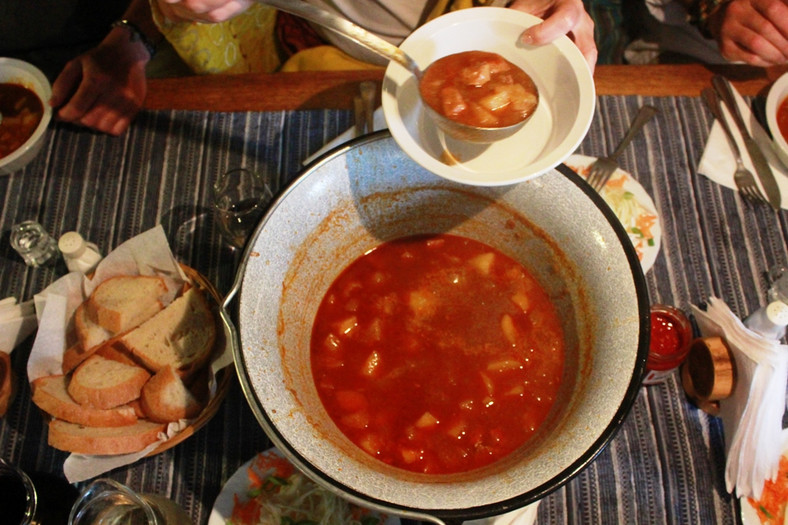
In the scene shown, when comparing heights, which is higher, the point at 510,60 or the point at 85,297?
the point at 510,60

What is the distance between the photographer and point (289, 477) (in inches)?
63.4

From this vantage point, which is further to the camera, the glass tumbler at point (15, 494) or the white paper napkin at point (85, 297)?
the white paper napkin at point (85, 297)

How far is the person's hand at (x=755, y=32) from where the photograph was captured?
6.91 ft

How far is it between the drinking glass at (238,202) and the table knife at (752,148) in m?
1.80

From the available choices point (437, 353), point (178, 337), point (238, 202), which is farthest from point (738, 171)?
point (178, 337)

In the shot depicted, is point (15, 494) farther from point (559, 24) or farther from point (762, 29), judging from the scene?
point (762, 29)

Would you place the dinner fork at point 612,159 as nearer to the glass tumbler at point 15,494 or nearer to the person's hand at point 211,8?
the person's hand at point 211,8

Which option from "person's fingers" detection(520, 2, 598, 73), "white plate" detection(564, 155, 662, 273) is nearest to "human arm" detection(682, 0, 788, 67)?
"white plate" detection(564, 155, 662, 273)

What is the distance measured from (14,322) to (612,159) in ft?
6.89

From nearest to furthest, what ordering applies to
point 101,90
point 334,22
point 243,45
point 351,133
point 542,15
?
1. point 334,22
2. point 542,15
3. point 351,133
4. point 101,90
5. point 243,45

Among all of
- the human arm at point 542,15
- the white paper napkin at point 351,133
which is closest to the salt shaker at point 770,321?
the human arm at point 542,15

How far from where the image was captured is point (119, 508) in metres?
1.50

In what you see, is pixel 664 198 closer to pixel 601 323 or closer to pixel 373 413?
pixel 601 323

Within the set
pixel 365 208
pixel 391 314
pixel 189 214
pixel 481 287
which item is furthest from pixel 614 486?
pixel 189 214
